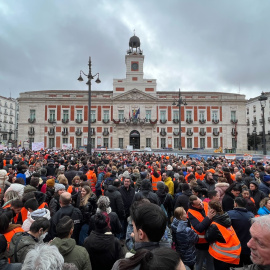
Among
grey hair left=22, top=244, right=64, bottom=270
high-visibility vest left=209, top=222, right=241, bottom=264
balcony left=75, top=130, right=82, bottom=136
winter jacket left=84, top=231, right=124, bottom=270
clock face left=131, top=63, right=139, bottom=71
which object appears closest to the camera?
grey hair left=22, top=244, right=64, bottom=270

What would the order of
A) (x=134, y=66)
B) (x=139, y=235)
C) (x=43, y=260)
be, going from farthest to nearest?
(x=134, y=66) → (x=139, y=235) → (x=43, y=260)

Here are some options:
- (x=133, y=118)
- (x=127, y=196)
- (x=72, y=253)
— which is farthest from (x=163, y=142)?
(x=72, y=253)

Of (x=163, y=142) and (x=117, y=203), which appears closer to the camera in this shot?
(x=117, y=203)

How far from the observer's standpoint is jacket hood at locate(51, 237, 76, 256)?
2.31 m

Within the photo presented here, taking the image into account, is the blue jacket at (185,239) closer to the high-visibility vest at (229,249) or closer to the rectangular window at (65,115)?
the high-visibility vest at (229,249)

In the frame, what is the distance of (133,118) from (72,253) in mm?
37508

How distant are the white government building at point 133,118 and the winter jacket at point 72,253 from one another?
122 feet

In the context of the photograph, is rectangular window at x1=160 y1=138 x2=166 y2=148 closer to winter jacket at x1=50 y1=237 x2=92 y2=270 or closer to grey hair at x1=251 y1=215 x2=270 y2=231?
winter jacket at x1=50 y1=237 x2=92 y2=270

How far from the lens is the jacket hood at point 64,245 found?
7.57 ft

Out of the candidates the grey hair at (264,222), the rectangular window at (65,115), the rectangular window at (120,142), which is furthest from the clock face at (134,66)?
the grey hair at (264,222)

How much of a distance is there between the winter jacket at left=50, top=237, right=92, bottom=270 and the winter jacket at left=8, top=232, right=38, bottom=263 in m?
0.32

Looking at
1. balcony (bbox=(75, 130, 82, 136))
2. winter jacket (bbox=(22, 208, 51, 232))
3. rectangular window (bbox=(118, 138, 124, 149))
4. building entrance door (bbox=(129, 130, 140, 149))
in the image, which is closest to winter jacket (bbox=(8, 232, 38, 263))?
winter jacket (bbox=(22, 208, 51, 232))

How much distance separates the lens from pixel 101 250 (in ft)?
8.93

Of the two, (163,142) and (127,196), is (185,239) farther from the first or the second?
(163,142)
